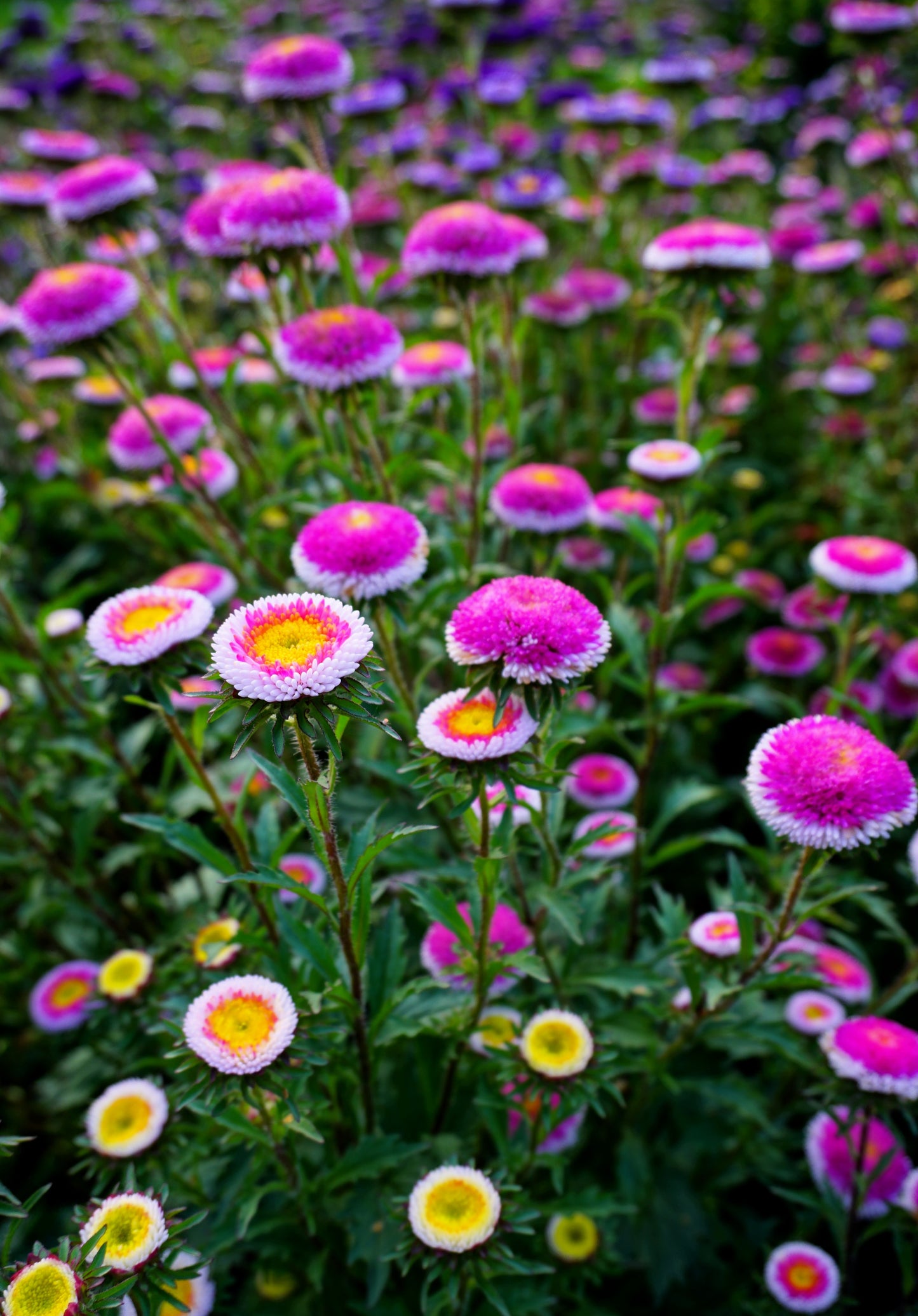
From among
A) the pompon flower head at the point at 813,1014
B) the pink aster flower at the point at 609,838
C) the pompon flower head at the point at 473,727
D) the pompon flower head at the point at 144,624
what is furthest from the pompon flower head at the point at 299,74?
the pompon flower head at the point at 813,1014

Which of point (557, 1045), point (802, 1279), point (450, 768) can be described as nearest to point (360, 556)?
point (450, 768)

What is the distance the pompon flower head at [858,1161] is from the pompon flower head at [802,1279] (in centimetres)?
15

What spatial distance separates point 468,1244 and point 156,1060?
0.83 meters

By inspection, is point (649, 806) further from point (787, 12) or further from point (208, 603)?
point (787, 12)

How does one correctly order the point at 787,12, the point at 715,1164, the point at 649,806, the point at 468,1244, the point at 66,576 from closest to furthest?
the point at 468,1244
the point at 715,1164
the point at 649,806
the point at 66,576
the point at 787,12

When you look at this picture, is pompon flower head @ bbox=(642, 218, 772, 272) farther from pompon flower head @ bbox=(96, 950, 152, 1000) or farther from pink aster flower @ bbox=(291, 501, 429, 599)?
pompon flower head @ bbox=(96, 950, 152, 1000)

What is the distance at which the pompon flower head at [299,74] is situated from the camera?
2.91 m

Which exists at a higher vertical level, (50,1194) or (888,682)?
(888,682)

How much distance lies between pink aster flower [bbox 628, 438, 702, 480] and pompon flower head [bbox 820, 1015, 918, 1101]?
54.2 inches

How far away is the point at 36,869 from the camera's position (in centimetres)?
293

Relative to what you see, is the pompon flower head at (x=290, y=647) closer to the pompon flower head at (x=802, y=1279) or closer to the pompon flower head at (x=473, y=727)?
the pompon flower head at (x=473, y=727)

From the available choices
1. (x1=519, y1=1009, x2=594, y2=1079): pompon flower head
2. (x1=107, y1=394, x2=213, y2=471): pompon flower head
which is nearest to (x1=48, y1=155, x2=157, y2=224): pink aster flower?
(x1=107, y1=394, x2=213, y2=471): pompon flower head

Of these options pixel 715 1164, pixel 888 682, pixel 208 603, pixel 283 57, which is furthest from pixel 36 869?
pixel 888 682

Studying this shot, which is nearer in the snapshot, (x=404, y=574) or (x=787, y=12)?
(x=404, y=574)
